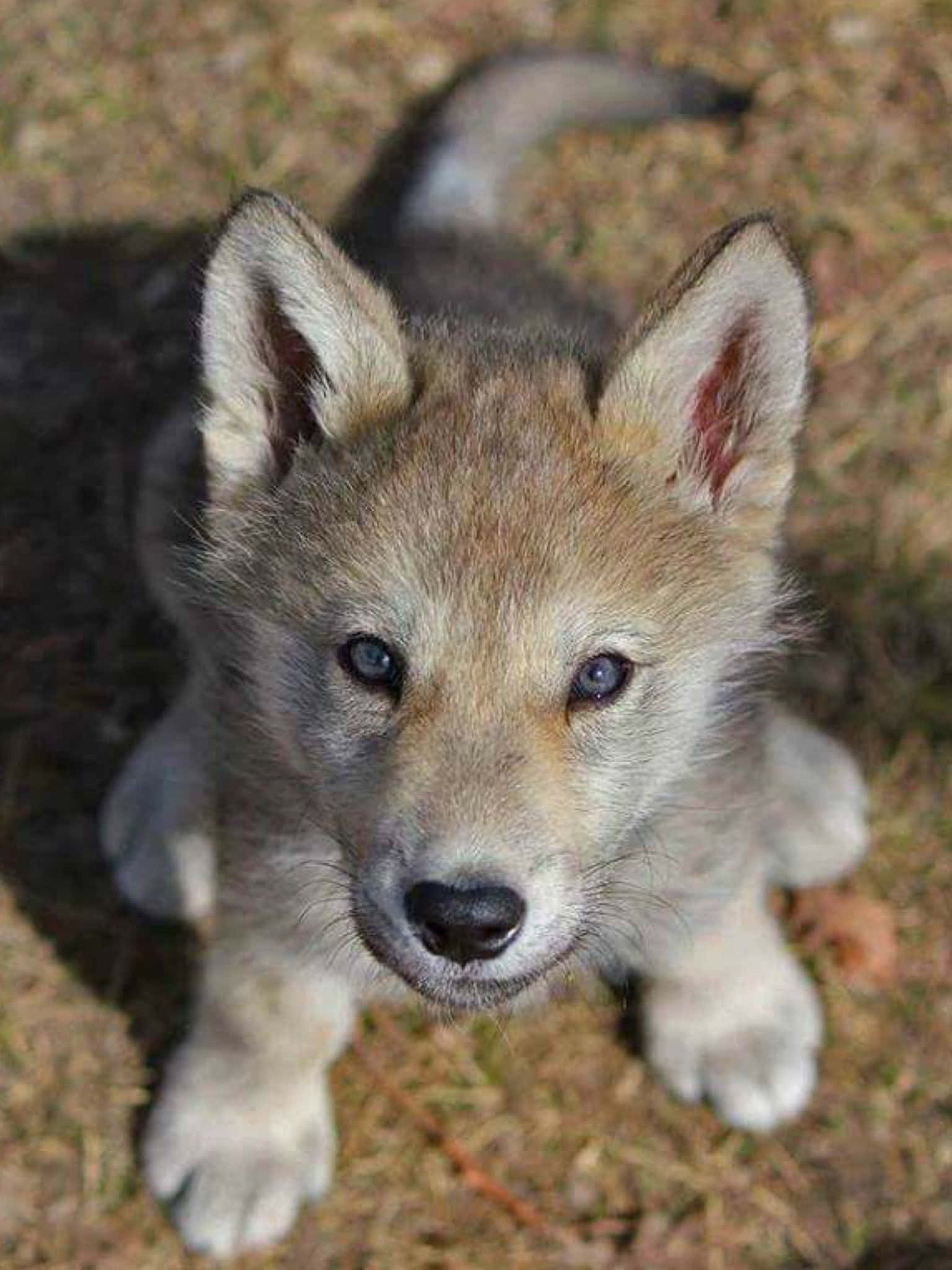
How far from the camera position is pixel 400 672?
2.97m

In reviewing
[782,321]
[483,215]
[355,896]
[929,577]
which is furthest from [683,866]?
[483,215]

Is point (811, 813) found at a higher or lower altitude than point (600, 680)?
lower

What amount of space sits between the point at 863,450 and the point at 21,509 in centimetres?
210

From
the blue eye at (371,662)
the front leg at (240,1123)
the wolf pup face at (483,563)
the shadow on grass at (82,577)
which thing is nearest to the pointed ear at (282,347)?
the wolf pup face at (483,563)

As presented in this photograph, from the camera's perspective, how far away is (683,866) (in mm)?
3475

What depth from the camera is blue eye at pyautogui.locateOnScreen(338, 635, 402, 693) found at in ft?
9.78

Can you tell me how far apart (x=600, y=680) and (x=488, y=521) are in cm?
30

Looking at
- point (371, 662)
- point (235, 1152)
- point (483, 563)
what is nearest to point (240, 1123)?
point (235, 1152)

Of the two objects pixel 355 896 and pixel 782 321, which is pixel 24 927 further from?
pixel 782 321

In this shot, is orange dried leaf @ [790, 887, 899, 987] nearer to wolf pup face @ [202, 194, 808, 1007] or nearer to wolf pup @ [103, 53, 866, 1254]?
wolf pup @ [103, 53, 866, 1254]

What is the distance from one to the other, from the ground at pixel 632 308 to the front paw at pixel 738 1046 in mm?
73

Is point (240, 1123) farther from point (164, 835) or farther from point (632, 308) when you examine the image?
point (632, 308)

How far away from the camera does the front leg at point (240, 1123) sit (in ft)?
12.2

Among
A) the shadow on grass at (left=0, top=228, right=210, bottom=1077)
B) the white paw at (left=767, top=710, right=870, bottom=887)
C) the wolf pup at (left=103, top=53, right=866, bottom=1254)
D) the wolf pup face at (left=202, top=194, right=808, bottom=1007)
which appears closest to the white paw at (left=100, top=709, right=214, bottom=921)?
the shadow on grass at (left=0, top=228, right=210, bottom=1077)
